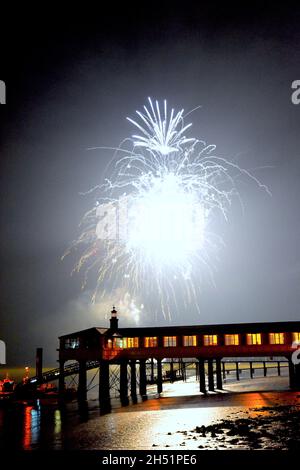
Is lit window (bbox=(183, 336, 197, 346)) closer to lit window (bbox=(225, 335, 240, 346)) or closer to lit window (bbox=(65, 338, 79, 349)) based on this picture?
lit window (bbox=(225, 335, 240, 346))

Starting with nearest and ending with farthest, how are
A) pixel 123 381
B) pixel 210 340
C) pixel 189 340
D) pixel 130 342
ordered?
pixel 210 340 → pixel 189 340 → pixel 130 342 → pixel 123 381

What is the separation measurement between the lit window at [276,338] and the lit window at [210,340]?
625 cm

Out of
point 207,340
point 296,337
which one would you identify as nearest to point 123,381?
point 207,340

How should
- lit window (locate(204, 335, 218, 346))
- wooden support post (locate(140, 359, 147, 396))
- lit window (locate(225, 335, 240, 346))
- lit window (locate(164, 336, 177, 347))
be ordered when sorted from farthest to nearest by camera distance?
wooden support post (locate(140, 359, 147, 396)) < lit window (locate(164, 336, 177, 347)) < lit window (locate(204, 335, 218, 346)) < lit window (locate(225, 335, 240, 346))

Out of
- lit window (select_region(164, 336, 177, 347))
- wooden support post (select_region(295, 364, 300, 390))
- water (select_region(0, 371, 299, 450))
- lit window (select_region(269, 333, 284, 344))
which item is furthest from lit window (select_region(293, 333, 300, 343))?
lit window (select_region(164, 336, 177, 347))

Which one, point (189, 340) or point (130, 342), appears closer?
point (189, 340)

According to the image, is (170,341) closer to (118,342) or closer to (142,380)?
(118,342)

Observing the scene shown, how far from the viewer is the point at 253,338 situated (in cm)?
5356

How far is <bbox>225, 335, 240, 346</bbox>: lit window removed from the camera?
5412cm

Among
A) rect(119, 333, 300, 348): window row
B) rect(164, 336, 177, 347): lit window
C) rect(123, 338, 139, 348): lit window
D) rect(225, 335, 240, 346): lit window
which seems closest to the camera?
rect(119, 333, 300, 348): window row

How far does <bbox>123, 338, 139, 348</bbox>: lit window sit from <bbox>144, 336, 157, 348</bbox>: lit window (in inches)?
47.2

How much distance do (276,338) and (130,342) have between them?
17.6 metres

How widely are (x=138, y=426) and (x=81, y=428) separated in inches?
180
